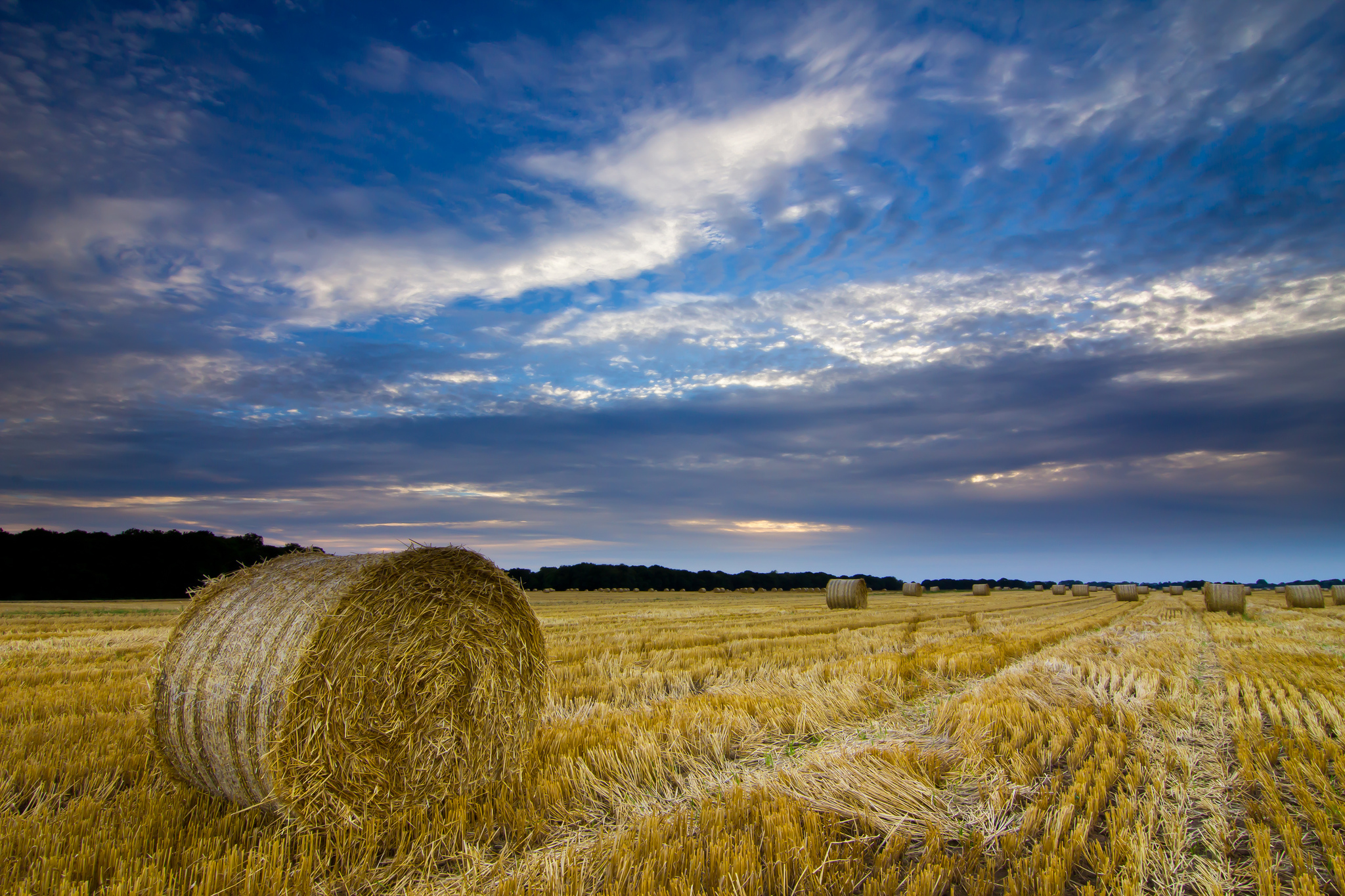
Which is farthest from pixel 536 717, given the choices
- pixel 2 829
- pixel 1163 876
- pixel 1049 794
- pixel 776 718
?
pixel 1163 876

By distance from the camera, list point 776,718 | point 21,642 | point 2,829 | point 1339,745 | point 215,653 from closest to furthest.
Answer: point 2,829, point 215,653, point 1339,745, point 776,718, point 21,642

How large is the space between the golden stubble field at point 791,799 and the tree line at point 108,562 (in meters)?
46.2

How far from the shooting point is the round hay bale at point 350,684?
168 inches

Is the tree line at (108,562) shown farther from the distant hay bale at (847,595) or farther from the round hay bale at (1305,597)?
the round hay bale at (1305,597)

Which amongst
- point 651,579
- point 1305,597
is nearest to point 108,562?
point 651,579

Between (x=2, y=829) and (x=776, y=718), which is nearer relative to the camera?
(x=2, y=829)

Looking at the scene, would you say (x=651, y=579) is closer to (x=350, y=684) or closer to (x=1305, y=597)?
(x=1305, y=597)

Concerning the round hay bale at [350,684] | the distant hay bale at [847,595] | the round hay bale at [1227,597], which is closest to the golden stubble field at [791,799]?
the round hay bale at [350,684]

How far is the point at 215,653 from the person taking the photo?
4727 millimetres

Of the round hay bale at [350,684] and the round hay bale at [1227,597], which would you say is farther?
the round hay bale at [1227,597]

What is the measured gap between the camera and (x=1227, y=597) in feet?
87.8

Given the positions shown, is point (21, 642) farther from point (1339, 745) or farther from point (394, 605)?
point (1339, 745)

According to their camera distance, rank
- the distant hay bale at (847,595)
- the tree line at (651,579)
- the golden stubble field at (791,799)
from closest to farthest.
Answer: the golden stubble field at (791,799), the distant hay bale at (847,595), the tree line at (651,579)

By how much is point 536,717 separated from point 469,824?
1.48 m
